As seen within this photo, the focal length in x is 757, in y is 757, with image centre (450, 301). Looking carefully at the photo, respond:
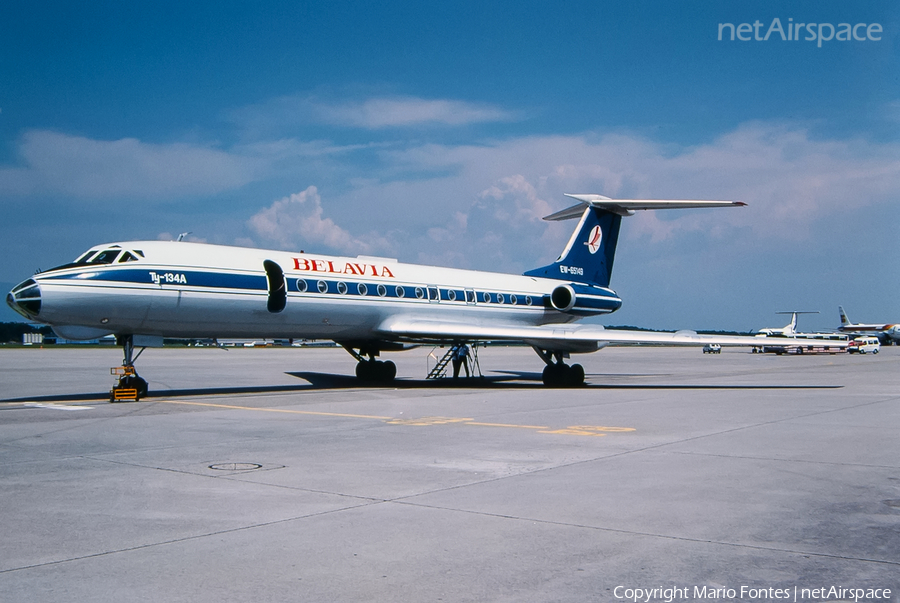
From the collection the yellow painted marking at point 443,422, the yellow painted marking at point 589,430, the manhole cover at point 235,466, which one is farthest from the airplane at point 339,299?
the manhole cover at point 235,466

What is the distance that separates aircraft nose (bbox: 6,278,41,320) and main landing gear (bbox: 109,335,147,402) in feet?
6.25

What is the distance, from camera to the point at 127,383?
1619cm

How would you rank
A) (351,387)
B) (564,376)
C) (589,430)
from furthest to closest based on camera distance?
(564,376) < (351,387) < (589,430)

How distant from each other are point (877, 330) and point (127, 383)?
113044 millimetres

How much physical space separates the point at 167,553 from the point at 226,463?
139 inches

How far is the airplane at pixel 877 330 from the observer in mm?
97644

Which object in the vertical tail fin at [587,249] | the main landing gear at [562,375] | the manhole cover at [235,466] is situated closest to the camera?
the manhole cover at [235,466]

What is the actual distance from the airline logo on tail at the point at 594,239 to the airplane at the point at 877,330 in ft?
284

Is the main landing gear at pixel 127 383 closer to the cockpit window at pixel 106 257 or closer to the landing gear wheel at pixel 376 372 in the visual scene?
the cockpit window at pixel 106 257

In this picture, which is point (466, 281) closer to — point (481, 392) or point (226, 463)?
point (481, 392)

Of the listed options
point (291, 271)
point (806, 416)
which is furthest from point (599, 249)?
point (806, 416)

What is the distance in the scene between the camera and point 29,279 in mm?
15039

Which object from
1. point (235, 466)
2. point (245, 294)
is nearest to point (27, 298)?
point (245, 294)

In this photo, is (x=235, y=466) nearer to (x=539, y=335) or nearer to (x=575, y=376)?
(x=539, y=335)
